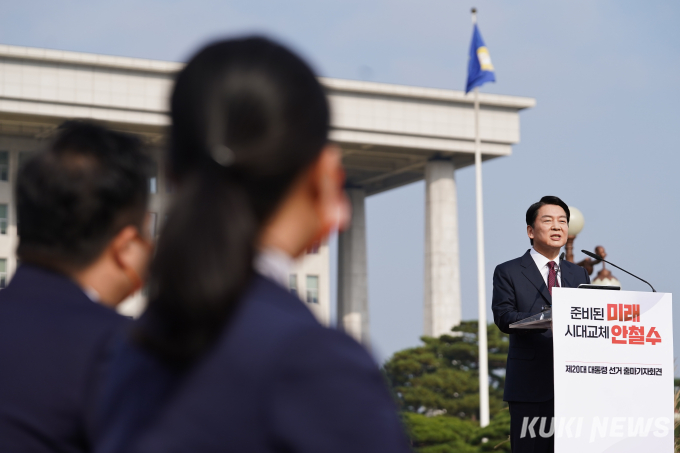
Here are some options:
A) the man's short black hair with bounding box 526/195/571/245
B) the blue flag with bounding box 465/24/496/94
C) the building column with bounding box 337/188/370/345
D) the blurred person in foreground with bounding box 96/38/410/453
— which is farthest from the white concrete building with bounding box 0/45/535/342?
the blurred person in foreground with bounding box 96/38/410/453

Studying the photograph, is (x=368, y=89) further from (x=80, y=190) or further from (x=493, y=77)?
(x=80, y=190)

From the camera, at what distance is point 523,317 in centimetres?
585

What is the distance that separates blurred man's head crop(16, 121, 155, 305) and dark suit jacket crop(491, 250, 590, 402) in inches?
166

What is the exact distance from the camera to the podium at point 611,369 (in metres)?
5.51

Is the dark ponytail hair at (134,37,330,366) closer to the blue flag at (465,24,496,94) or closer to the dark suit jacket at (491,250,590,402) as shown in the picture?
the dark suit jacket at (491,250,590,402)

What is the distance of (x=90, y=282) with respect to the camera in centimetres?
199

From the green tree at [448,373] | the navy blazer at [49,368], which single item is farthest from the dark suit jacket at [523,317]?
the green tree at [448,373]

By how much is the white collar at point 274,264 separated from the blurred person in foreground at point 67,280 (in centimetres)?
72

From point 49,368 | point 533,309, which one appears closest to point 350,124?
point 533,309

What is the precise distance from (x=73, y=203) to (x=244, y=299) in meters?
0.97

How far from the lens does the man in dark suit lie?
19.4ft

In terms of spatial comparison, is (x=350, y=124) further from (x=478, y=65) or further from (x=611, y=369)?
(x=611, y=369)

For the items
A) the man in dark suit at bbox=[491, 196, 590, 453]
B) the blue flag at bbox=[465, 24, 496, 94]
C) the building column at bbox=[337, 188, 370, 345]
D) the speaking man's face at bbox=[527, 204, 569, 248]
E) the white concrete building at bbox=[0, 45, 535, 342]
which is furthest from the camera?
the building column at bbox=[337, 188, 370, 345]

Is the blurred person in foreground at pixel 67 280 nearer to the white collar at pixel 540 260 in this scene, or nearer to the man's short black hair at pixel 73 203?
the man's short black hair at pixel 73 203
